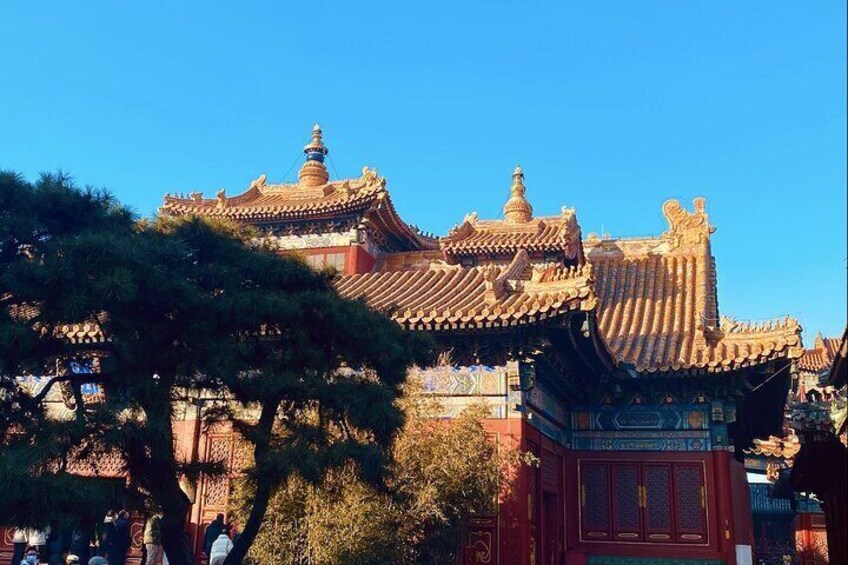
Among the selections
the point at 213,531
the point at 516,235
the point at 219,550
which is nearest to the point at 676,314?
the point at 516,235

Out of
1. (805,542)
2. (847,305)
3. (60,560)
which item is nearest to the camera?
(847,305)

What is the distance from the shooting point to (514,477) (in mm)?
11406

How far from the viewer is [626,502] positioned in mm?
14211

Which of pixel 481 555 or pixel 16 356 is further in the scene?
pixel 481 555

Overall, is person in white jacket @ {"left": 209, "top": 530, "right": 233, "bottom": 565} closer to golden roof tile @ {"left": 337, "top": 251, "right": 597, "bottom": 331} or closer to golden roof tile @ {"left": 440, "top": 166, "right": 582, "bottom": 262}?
golden roof tile @ {"left": 337, "top": 251, "right": 597, "bottom": 331}

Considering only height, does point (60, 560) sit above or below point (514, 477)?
below

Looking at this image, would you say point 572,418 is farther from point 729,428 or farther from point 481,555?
point 481,555

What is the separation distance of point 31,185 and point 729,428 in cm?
1230

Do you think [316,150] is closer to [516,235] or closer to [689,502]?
[516,235]

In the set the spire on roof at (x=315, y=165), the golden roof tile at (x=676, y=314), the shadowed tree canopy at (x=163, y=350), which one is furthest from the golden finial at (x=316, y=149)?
the shadowed tree canopy at (x=163, y=350)

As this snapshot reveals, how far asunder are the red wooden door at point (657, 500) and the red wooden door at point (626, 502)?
113mm

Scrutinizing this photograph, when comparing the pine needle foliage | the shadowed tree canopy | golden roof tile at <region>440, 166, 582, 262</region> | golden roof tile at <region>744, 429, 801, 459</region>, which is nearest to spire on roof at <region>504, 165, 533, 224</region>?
golden roof tile at <region>440, 166, 582, 262</region>

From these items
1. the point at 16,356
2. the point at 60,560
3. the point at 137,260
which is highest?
the point at 137,260

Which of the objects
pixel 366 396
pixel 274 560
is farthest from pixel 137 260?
pixel 274 560
